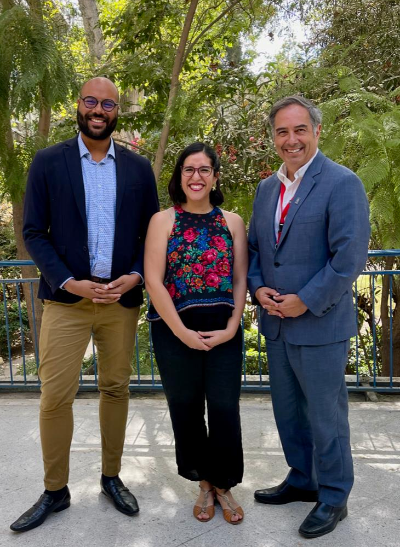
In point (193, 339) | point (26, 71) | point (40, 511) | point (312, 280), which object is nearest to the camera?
point (312, 280)

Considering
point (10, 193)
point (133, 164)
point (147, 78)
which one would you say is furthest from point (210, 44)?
point (133, 164)

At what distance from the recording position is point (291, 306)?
291 centimetres

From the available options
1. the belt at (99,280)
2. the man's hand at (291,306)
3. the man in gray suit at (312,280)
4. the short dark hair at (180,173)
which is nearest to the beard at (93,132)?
the short dark hair at (180,173)

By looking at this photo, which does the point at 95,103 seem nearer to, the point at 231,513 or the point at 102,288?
the point at 102,288

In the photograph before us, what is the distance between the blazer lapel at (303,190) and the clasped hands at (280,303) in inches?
11.8

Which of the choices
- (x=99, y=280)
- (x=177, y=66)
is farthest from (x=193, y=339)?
(x=177, y=66)

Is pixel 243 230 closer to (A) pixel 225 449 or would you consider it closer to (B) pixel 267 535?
(A) pixel 225 449

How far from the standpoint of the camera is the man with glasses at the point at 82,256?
312 cm

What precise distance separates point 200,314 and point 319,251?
70 centimetres

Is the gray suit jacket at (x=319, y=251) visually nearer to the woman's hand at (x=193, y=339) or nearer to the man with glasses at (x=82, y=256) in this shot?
the woman's hand at (x=193, y=339)

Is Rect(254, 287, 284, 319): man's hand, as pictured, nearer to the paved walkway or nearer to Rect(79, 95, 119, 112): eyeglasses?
the paved walkway

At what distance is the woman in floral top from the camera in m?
3.03

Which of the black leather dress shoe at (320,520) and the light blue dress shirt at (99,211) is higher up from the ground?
the light blue dress shirt at (99,211)

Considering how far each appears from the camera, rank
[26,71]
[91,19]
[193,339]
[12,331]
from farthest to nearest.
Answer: [12,331], [91,19], [26,71], [193,339]
